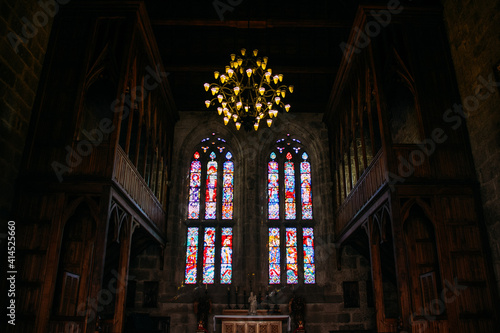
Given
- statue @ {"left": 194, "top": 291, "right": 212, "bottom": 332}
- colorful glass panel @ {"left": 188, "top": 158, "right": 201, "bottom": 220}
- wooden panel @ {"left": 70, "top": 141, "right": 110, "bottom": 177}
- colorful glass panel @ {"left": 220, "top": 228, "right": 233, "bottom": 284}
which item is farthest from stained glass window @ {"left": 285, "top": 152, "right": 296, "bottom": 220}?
wooden panel @ {"left": 70, "top": 141, "right": 110, "bottom": 177}

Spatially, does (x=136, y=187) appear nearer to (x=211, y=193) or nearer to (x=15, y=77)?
(x=15, y=77)

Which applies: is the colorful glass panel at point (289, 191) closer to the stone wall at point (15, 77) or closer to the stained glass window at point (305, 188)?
the stained glass window at point (305, 188)

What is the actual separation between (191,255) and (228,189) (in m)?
2.68

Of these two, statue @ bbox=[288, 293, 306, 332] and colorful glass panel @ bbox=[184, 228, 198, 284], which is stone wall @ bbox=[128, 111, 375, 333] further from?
statue @ bbox=[288, 293, 306, 332]

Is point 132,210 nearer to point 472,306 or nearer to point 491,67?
point 472,306

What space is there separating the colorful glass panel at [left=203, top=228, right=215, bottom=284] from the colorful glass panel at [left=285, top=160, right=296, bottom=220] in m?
2.74

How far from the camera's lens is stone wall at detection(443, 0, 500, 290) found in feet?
27.5

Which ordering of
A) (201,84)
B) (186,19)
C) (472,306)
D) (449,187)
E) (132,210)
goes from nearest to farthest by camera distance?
(472,306) → (449,187) → (132,210) → (186,19) → (201,84)

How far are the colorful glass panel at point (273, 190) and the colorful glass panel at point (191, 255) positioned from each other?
273 centimetres

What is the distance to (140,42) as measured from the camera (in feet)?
36.3

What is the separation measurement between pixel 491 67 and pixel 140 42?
8304 millimetres

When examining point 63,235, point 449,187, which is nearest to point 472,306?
point 449,187

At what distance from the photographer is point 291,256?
14.4m

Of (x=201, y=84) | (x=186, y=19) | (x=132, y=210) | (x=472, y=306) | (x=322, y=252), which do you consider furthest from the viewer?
(x=201, y=84)
